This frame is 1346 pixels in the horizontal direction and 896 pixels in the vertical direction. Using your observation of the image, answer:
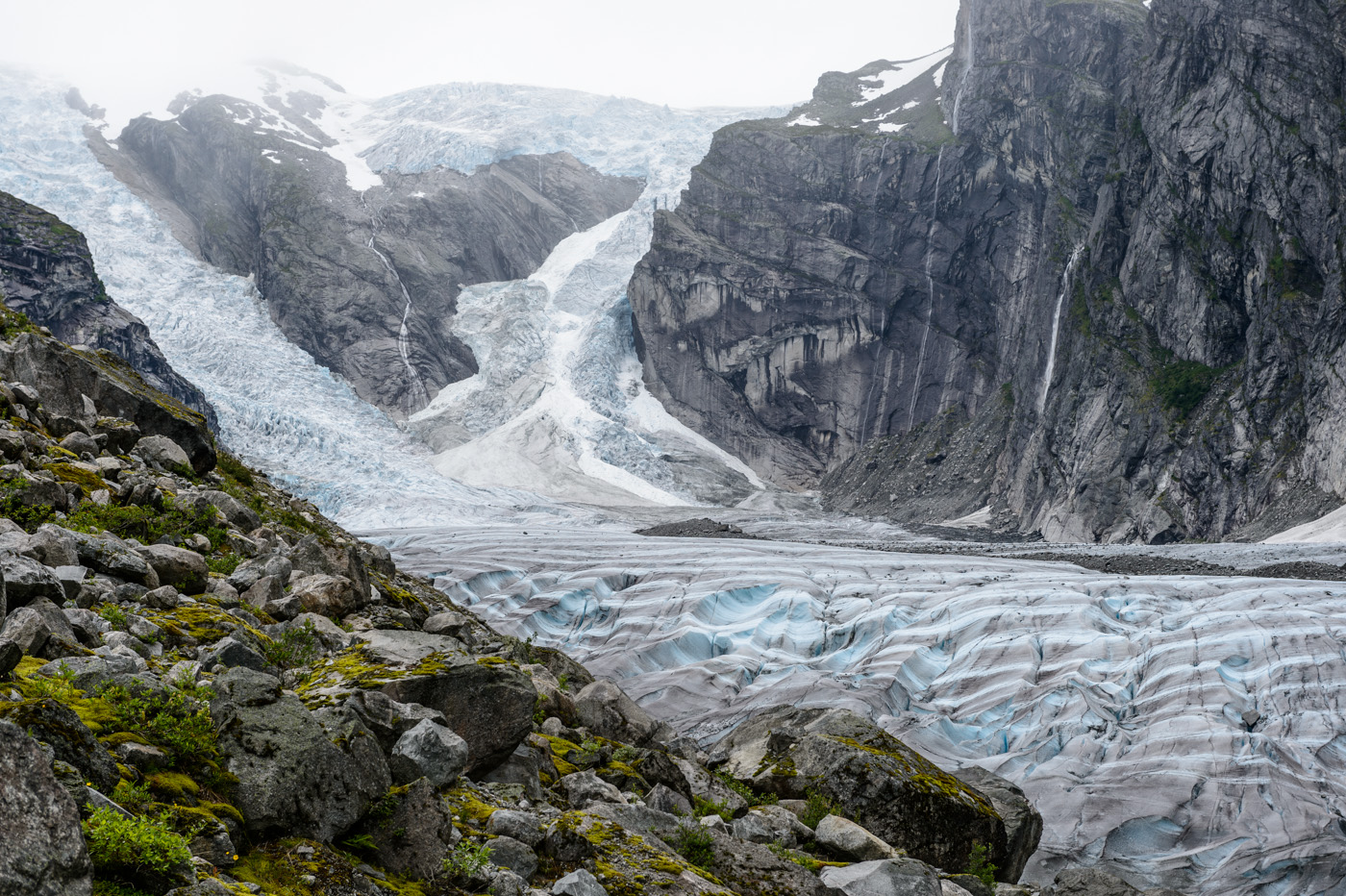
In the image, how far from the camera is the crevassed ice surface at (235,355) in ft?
199

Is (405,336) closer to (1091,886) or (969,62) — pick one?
(969,62)

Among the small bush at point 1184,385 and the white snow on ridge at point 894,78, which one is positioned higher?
the white snow on ridge at point 894,78

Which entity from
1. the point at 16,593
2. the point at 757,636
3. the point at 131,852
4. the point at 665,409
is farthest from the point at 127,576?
the point at 665,409

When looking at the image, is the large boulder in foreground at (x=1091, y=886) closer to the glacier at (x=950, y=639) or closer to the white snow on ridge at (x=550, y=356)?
the glacier at (x=950, y=639)

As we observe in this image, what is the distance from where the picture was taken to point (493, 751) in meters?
5.86

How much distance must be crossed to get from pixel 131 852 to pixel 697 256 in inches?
3383

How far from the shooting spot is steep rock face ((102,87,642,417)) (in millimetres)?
85188

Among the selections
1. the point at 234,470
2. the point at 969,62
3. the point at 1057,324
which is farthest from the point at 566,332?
the point at 234,470

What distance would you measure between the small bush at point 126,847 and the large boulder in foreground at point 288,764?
36.0 inches

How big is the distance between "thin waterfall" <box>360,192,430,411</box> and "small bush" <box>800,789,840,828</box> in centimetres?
7704

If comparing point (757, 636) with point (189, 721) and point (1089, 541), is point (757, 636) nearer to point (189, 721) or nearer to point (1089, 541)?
point (189, 721)

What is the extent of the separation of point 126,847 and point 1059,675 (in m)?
20.7

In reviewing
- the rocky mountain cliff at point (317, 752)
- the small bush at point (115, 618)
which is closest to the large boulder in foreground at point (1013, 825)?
the rocky mountain cliff at point (317, 752)

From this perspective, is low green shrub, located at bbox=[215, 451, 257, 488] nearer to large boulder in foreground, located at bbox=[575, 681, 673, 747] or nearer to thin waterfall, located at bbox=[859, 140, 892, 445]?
large boulder in foreground, located at bbox=[575, 681, 673, 747]
